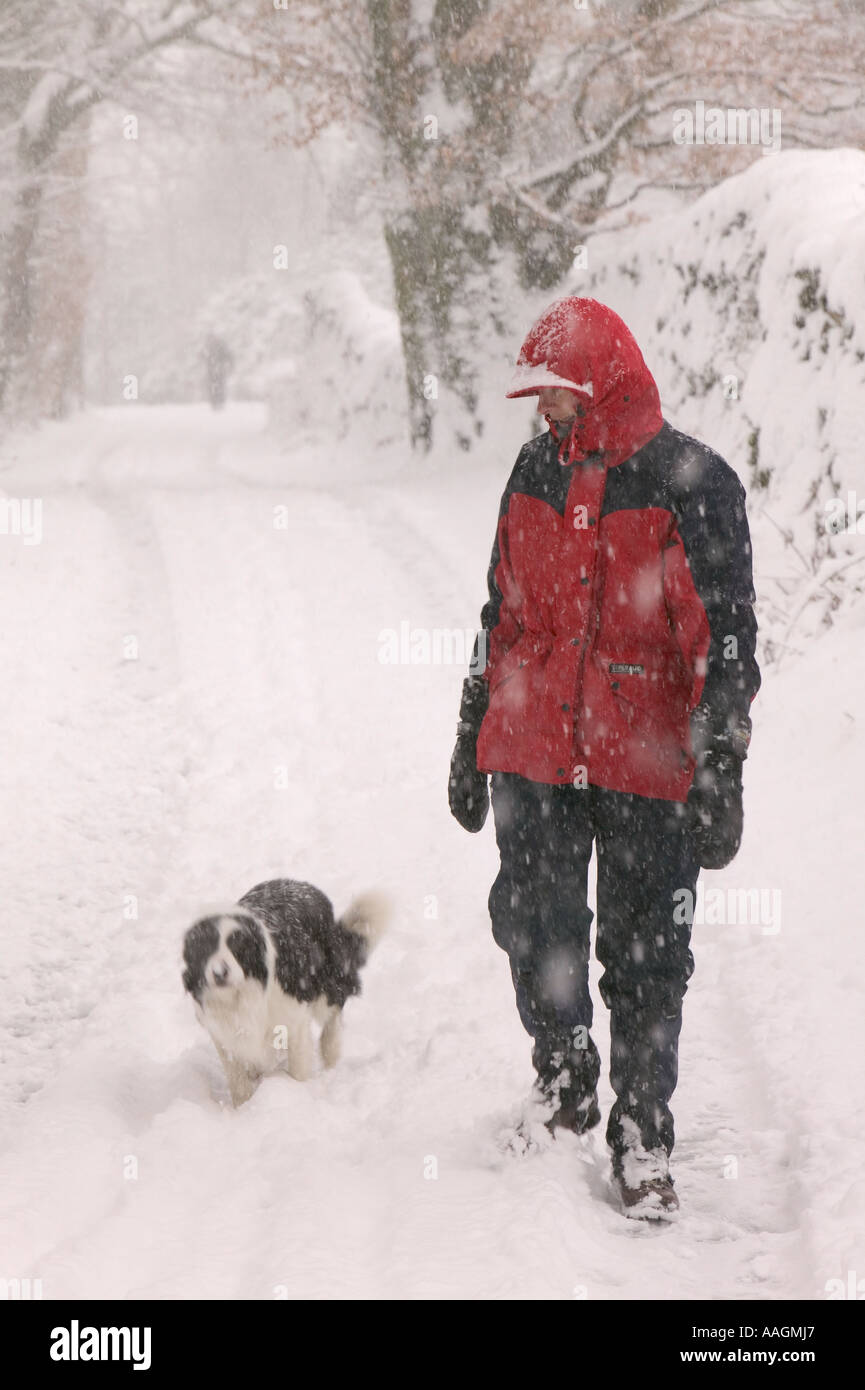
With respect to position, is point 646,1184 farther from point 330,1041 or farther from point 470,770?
point 330,1041

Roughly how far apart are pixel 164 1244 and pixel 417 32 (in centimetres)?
1547

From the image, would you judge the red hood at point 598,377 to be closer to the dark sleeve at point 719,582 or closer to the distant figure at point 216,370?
the dark sleeve at point 719,582

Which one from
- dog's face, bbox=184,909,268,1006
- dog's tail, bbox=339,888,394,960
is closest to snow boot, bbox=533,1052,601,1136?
dog's face, bbox=184,909,268,1006

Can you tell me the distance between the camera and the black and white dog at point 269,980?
4117 mm

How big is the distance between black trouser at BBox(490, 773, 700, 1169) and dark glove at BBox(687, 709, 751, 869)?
0.15 m

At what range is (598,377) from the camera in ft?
10.1

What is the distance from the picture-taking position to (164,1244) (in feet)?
10.4

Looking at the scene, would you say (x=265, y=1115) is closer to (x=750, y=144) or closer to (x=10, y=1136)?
(x=10, y=1136)

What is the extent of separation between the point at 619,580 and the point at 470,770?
30.1 inches

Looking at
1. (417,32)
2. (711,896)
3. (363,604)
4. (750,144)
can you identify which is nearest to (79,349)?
(417,32)
